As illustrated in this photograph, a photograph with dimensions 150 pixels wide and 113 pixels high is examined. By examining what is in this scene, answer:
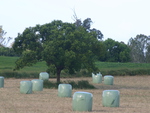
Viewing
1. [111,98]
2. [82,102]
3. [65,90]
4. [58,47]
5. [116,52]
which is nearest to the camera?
[82,102]

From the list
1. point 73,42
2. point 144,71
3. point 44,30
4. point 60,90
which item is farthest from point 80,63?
point 144,71

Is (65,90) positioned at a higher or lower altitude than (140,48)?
lower

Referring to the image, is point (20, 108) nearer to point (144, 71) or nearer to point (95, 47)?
point (95, 47)

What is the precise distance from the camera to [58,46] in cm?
2978

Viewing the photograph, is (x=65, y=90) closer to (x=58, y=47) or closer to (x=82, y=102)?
(x=82, y=102)

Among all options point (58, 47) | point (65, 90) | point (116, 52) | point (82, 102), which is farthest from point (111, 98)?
point (116, 52)

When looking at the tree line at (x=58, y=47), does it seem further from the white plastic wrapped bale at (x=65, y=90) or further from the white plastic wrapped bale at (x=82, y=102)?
the white plastic wrapped bale at (x=82, y=102)

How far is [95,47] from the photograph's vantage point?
3139 centimetres

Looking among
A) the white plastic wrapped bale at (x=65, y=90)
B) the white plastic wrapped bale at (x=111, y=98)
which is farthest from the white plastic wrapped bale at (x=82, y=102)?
the white plastic wrapped bale at (x=65, y=90)

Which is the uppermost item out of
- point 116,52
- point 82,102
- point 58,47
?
point 116,52

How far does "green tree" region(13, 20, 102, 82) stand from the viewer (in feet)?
96.6

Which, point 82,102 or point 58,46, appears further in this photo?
point 58,46

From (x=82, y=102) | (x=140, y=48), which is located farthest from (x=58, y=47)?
(x=140, y=48)

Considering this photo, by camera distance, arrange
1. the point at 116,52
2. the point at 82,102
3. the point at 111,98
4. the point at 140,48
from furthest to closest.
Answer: the point at 140,48
the point at 116,52
the point at 111,98
the point at 82,102
